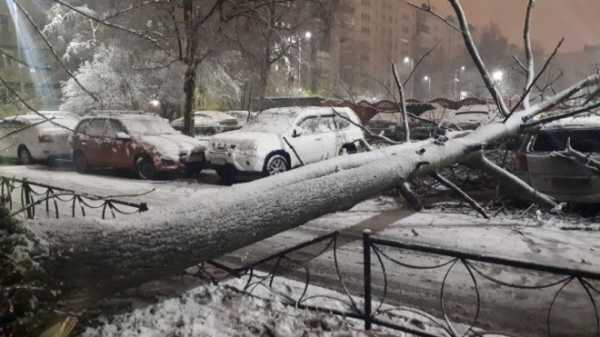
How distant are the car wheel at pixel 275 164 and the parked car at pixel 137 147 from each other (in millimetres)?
2332

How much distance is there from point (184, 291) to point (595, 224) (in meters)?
6.02

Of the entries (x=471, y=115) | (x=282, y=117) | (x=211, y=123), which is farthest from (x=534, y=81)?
(x=211, y=123)

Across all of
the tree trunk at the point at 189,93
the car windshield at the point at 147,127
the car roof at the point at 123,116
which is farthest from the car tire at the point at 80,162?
the tree trunk at the point at 189,93

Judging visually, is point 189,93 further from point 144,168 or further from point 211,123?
point 211,123

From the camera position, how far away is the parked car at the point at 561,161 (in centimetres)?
637

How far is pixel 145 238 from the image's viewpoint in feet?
8.56

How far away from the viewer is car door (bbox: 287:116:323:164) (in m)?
10.7

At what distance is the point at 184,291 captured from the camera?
4152mm

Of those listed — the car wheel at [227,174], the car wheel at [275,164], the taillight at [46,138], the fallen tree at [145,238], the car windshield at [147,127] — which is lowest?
the car wheel at [227,174]

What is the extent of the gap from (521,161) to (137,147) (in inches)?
357

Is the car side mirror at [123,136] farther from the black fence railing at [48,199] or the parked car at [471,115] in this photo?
the parked car at [471,115]

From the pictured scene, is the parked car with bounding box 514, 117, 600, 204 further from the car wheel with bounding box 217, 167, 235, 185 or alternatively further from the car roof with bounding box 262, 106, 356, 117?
the car wheel with bounding box 217, 167, 235, 185

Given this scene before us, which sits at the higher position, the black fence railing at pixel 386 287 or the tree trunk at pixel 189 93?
the tree trunk at pixel 189 93

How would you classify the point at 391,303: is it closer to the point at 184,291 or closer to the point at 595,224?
the point at 184,291
